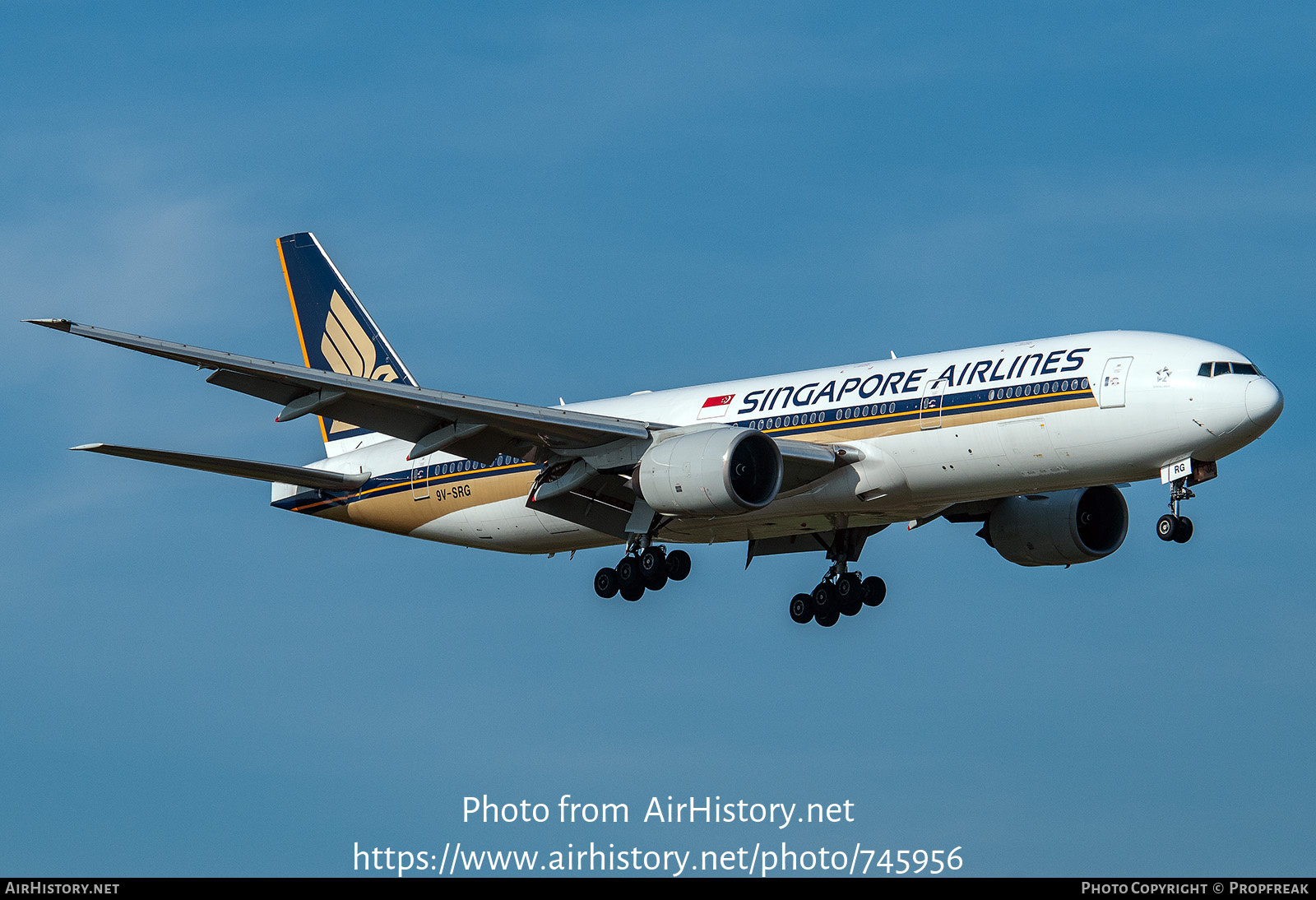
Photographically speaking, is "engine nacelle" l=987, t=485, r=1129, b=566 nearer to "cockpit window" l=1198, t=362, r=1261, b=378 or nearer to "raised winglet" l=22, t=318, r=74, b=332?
"cockpit window" l=1198, t=362, r=1261, b=378

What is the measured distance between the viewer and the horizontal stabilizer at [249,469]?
39969 millimetres

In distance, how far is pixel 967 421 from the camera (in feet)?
124

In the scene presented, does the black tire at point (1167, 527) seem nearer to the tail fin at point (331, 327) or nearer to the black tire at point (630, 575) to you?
the black tire at point (630, 575)

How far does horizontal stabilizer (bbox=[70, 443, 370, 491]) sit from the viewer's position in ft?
131

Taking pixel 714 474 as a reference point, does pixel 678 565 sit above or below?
above

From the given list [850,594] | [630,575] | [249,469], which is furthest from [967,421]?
[249,469]

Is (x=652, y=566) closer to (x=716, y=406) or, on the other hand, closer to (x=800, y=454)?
(x=716, y=406)

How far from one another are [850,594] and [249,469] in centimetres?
1494

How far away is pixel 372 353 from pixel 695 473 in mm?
15829

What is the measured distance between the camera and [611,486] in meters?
42.0

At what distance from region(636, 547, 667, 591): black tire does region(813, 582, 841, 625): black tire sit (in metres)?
4.58

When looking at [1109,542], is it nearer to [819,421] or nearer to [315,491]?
[819,421]
